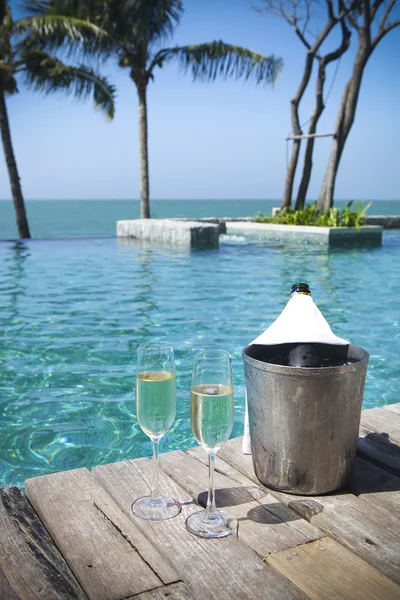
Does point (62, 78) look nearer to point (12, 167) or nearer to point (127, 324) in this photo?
point (12, 167)

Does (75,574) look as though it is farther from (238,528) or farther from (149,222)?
(149,222)

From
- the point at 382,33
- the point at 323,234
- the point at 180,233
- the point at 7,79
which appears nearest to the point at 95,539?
the point at 180,233

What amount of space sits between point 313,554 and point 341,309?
6.93 meters

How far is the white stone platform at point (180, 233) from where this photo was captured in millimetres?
15602

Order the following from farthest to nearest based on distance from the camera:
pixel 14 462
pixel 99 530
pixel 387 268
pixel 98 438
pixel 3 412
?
pixel 387 268
pixel 3 412
pixel 98 438
pixel 14 462
pixel 99 530

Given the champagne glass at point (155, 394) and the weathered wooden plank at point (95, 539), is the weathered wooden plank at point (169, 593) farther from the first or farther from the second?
the champagne glass at point (155, 394)

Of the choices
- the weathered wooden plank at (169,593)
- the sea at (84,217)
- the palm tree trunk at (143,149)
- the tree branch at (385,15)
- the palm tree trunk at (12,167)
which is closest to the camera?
the weathered wooden plank at (169,593)

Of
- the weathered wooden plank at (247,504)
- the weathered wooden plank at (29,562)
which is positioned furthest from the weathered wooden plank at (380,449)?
the weathered wooden plank at (29,562)

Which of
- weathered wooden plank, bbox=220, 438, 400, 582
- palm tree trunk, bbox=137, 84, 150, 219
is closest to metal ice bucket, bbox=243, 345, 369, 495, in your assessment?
weathered wooden plank, bbox=220, 438, 400, 582

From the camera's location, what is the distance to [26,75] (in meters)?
19.1

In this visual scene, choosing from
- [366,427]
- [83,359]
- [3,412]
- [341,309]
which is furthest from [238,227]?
[366,427]

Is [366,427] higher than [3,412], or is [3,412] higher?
[366,427]

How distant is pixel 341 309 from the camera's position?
27.7ft

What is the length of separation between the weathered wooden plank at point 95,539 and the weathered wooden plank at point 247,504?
12.0 inches
